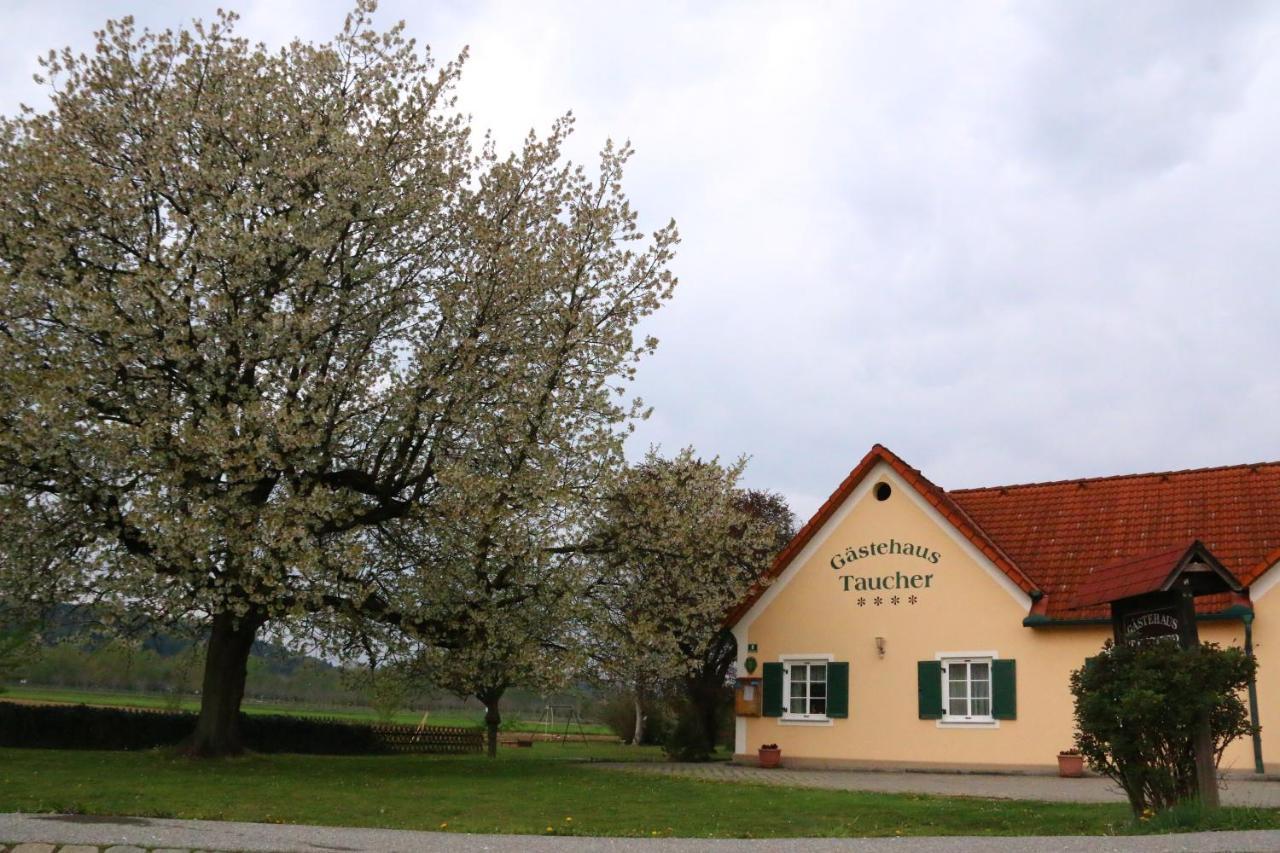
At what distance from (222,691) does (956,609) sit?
1385cm

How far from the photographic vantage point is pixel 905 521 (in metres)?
23.8

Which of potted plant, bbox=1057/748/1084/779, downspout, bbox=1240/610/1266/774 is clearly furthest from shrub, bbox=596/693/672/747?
downspout, bbox=1240/610/1266/774

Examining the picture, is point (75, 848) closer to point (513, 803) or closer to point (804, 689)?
point (513, 803)

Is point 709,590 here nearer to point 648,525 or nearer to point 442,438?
point 648,525

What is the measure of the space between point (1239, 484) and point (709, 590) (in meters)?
10.9

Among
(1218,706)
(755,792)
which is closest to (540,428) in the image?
(755,792)

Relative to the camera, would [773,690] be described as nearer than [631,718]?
Yes

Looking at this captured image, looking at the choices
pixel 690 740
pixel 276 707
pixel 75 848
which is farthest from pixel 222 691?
pixel 276 707

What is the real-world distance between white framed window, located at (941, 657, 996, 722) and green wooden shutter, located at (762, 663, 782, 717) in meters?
3.55

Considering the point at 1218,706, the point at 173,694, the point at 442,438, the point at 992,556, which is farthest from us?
the point at 173,694

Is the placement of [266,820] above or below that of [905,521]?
below

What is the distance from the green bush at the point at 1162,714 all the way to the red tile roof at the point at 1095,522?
9621mm

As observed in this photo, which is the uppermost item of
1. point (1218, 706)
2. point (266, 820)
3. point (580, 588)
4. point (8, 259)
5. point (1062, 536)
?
point (8, 259)

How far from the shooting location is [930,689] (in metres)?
22.4
